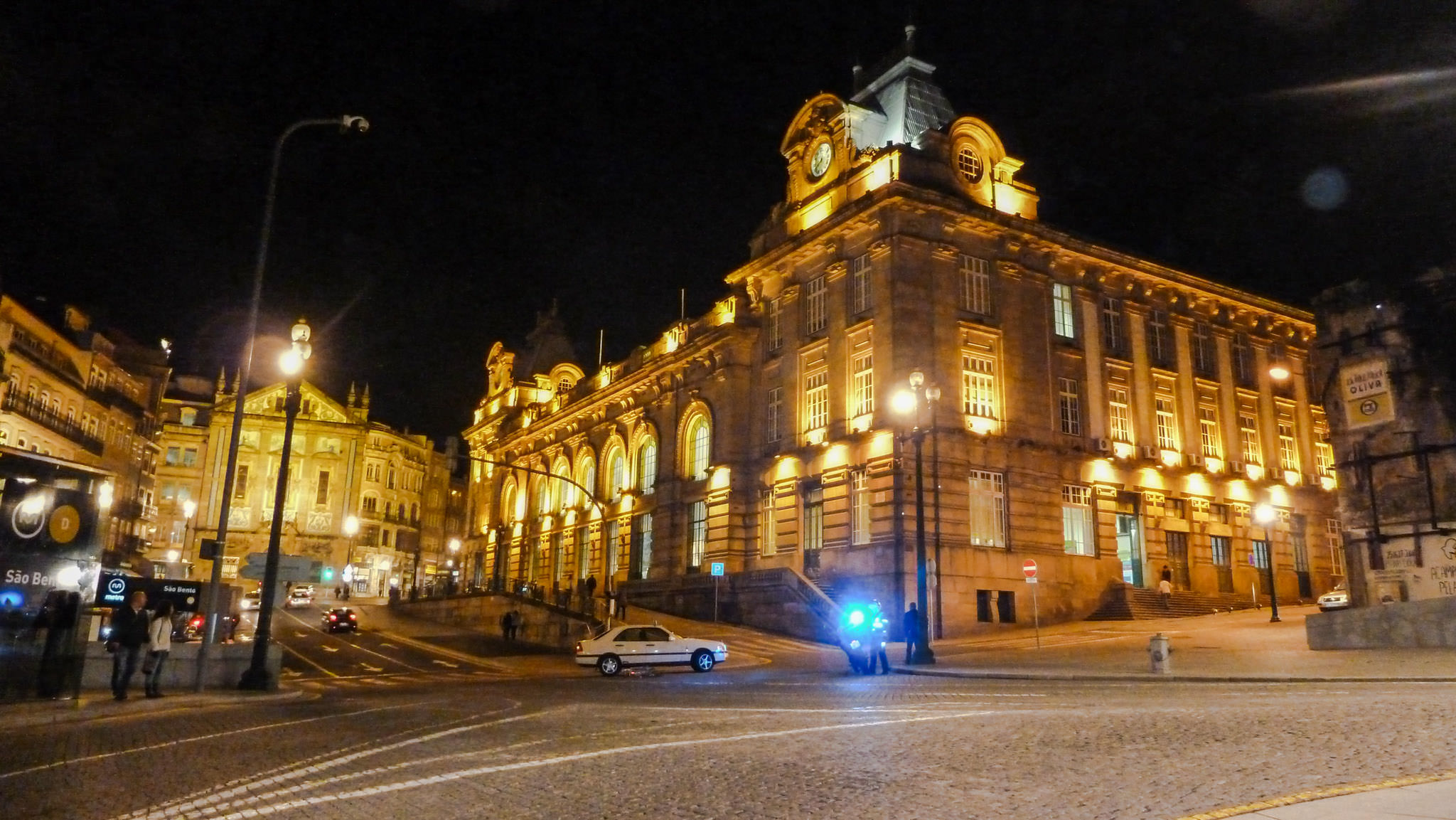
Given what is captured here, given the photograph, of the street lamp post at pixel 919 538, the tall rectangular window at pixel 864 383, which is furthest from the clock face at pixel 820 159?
the street lamp post at pixel 919 538

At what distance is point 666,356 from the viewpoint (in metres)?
51.9

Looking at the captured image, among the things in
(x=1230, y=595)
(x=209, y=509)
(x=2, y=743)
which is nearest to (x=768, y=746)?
(x=2, y=743)

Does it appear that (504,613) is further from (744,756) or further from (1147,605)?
(744,756)

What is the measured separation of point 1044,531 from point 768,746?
30.4 m

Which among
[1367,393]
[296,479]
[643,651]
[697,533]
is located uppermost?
[296,479]

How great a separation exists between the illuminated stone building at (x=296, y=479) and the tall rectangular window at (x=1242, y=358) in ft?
244

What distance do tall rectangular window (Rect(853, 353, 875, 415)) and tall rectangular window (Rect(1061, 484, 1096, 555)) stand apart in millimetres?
8600

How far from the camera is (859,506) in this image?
37625 mm

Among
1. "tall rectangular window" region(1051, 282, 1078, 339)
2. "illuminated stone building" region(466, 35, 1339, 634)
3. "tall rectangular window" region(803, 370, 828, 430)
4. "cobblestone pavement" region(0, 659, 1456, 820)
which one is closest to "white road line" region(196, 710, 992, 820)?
"cobblestone pavement" region(0, 659, 1456, 820)

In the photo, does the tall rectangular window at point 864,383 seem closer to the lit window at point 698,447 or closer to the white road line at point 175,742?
the lit window at point 698,447

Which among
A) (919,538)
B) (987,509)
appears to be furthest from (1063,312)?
(919,538)

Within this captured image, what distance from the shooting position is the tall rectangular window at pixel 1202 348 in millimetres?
45344

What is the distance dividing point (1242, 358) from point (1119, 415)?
10280 millimetres

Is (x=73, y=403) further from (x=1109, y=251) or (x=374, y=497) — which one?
(x=1109, y=251)
